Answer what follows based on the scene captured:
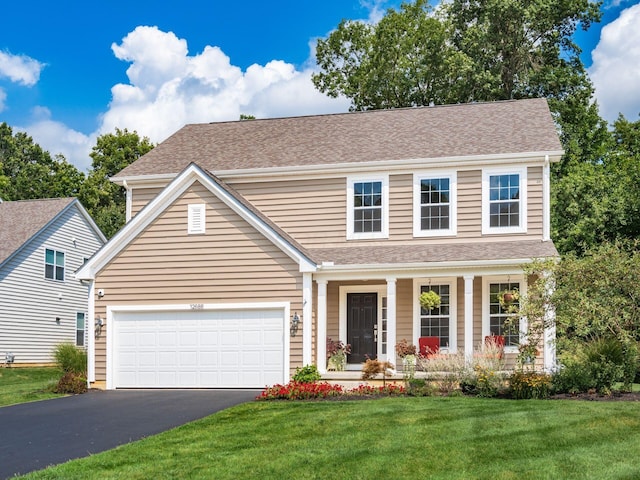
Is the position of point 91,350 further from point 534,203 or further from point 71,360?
point 534,203

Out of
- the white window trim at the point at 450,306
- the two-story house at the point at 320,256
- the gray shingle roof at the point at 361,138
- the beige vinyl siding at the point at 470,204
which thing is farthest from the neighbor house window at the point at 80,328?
the beige vinyl siding at the point at 470,204

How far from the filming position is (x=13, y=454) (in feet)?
39.5

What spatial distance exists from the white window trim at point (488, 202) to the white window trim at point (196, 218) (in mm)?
7153

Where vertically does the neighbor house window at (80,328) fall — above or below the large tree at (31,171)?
below

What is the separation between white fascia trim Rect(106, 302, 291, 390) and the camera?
2014 centimetres

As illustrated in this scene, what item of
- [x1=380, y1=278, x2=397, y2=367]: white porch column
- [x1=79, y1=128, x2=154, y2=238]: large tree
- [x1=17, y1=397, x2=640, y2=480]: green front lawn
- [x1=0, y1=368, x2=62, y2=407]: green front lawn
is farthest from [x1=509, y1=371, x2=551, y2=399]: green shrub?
[x1=79, y1=128, x2=154, y2=238]: large tree

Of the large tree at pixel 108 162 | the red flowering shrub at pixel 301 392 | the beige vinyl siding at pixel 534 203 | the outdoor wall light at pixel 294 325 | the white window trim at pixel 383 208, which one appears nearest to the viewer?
the red flowering shrub at pixel 301 392

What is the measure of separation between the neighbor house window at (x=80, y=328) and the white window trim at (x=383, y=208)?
17758mm

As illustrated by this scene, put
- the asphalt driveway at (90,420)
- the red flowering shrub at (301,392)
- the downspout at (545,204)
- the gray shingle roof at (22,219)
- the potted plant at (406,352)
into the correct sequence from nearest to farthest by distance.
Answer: the asphalt driveway at (90,420) → the red flowering shrub at (301,392) → the potted plant at (406,352) → the downspout at (545,204) → the gray shingle roof at (22,219)

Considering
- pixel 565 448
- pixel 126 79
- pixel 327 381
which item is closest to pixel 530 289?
pixel 327 381

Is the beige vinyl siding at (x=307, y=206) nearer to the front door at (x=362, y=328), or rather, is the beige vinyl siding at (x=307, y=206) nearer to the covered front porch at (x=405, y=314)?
the covered front porch at (x=405, y=314)

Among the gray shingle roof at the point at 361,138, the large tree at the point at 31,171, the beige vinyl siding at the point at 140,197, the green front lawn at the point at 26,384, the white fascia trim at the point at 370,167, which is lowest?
the green front lawn at the point at 26,384

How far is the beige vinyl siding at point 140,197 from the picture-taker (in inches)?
949

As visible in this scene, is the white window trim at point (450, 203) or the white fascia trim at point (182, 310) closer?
the white fascia trim at point (182, 310)
